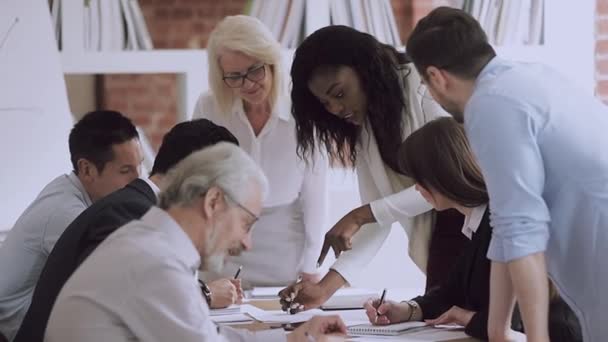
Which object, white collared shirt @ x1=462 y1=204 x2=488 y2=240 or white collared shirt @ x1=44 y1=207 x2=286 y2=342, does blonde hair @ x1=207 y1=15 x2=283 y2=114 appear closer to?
white collared shirt @ x1=462 y1=204 x2=488 y2=240

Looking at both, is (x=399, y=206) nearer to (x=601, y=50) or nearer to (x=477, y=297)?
(x=477, y=297)

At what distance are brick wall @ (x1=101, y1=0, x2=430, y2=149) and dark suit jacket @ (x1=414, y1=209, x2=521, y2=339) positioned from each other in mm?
2156

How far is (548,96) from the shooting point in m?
1.99

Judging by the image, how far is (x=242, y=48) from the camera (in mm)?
3338

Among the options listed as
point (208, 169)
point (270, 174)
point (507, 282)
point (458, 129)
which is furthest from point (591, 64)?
point (208, 169)

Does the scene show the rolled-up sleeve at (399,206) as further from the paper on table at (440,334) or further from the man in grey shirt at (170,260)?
the man in grey shirt at (170,260)

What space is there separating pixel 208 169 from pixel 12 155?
2.43 m

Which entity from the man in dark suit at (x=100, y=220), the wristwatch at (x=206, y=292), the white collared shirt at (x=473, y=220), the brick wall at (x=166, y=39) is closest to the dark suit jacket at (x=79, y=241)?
the man in dark suit at (x=100, y=220)

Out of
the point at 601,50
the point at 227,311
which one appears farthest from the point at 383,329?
the point at 601,50

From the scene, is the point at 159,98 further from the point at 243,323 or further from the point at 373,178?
the point at 243,323

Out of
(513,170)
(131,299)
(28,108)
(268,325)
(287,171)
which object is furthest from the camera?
(28,108)

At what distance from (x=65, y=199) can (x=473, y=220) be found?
124cm

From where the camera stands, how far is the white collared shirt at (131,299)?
72.1 inches

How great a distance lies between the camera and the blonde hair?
3346 mm
